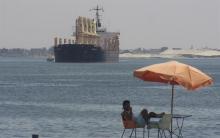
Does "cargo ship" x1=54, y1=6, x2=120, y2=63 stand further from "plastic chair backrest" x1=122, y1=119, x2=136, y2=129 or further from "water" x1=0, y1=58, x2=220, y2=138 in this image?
"plastic chair backrest" x1=122, y1=119, x2=136, y2=129

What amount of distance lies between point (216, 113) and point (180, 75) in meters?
20.6

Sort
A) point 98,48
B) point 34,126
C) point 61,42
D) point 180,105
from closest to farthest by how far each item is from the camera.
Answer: point 34,126 < point 180,105 < point 98,48 < point 61,42

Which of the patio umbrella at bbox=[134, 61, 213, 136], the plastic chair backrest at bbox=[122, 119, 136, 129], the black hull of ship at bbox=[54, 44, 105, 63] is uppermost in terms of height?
the patio umbrella at bbox=[134, 61, 213, 136]

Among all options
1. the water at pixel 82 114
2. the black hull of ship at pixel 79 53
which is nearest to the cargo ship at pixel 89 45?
the black hull of ship at pixel 79 53

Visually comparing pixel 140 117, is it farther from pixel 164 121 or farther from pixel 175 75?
pixel 175 75

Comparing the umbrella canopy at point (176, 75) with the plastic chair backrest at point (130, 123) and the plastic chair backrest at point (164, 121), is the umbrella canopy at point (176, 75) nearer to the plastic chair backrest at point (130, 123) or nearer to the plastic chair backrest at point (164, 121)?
the plastic chair backrest at point (164, 121)

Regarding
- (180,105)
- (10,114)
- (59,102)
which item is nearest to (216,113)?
(180,105)

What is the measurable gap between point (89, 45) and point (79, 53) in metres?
2.61

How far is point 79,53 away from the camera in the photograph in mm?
146375

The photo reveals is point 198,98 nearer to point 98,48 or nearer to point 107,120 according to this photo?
point 107,120

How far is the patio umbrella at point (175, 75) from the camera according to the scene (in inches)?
653

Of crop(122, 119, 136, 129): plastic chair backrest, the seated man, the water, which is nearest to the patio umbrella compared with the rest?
the seated man

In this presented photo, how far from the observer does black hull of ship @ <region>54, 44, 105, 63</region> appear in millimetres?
144750

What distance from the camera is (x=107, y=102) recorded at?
45844 mm
